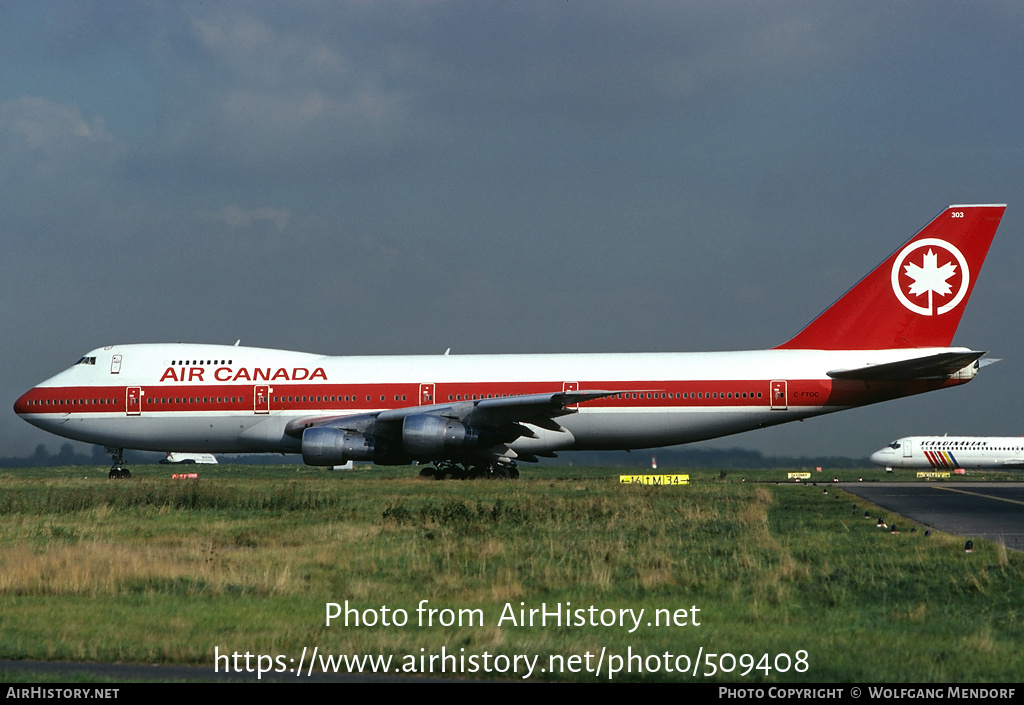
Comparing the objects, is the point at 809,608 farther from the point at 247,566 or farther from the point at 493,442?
the point at 493,442

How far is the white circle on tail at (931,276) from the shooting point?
34.0m

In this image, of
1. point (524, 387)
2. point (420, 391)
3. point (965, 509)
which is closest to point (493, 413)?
point (524, 387)

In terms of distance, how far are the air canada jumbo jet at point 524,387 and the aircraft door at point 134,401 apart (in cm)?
5

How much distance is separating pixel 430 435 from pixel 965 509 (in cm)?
1435

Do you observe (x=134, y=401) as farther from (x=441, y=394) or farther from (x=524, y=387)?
(x=524, y=387)

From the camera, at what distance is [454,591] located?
422 inches

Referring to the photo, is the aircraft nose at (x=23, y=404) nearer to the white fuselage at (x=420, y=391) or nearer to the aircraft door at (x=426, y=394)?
the white fuselage at (x=420, y=391)

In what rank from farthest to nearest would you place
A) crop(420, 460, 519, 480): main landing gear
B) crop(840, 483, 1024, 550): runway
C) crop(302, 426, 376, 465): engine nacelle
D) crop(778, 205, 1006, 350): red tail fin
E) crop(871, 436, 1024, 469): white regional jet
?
crop(871, 436, 1024, 469): white regional jet < crop(778, 205, 1006, 350): red tail fin < crop(420, 460, 519, 480): main landing gear < crop(302, 426, 376, 465): engine nacelle < crop(840, 483, 1024, 550): runway

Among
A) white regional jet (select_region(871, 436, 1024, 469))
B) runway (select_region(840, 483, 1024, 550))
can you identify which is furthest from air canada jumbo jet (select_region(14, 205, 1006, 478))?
white regional jet (select_region(871, 436, 1024, 469))

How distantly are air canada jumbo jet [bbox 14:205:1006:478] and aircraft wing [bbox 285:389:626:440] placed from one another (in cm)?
7

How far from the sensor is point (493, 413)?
30922 millimetres

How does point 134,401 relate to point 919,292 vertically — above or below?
below

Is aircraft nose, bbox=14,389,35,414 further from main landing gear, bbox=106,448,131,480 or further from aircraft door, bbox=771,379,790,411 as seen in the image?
aircraft door, bbox=771,379,790,411

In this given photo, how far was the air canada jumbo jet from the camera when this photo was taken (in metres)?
31.7
